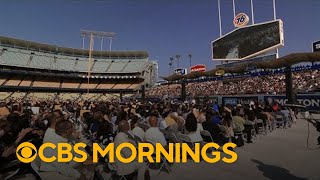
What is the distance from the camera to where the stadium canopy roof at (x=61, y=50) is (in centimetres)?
6238

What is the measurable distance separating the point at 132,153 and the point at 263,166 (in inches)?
147

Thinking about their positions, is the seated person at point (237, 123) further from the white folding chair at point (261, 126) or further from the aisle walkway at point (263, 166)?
the white folding chair at point (261, 126)

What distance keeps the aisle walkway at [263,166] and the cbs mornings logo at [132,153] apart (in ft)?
Answer: 1.05

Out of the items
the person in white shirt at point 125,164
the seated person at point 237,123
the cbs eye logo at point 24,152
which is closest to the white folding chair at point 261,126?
the seated person at point 237,123

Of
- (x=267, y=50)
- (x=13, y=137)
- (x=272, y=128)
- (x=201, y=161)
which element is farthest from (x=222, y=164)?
(x=267, y=50)

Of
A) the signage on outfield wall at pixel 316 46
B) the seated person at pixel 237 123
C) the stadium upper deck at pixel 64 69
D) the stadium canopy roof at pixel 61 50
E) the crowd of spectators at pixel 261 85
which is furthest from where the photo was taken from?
the stadium canopy roof at pixel 61 50

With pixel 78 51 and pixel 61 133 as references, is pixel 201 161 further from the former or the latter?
pixel 78 51

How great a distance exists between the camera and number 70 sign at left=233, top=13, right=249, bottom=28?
133 ft

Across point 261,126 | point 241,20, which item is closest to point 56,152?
point 261,126

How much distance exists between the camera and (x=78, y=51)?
7506 centimetres

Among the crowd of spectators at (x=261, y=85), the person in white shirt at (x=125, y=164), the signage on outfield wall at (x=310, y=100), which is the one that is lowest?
the person in white shirt at (x=125, y=164)

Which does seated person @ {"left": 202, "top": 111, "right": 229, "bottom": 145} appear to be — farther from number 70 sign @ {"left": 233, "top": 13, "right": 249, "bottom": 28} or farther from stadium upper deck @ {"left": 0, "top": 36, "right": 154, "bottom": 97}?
stadium upper deck @ {"left": 0, "top": 36, "right": 154, "bottom": 97}

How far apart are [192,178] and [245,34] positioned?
37.5 meters

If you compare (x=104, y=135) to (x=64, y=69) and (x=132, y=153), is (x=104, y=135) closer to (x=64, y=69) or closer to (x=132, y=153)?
(x=132, y=153)
